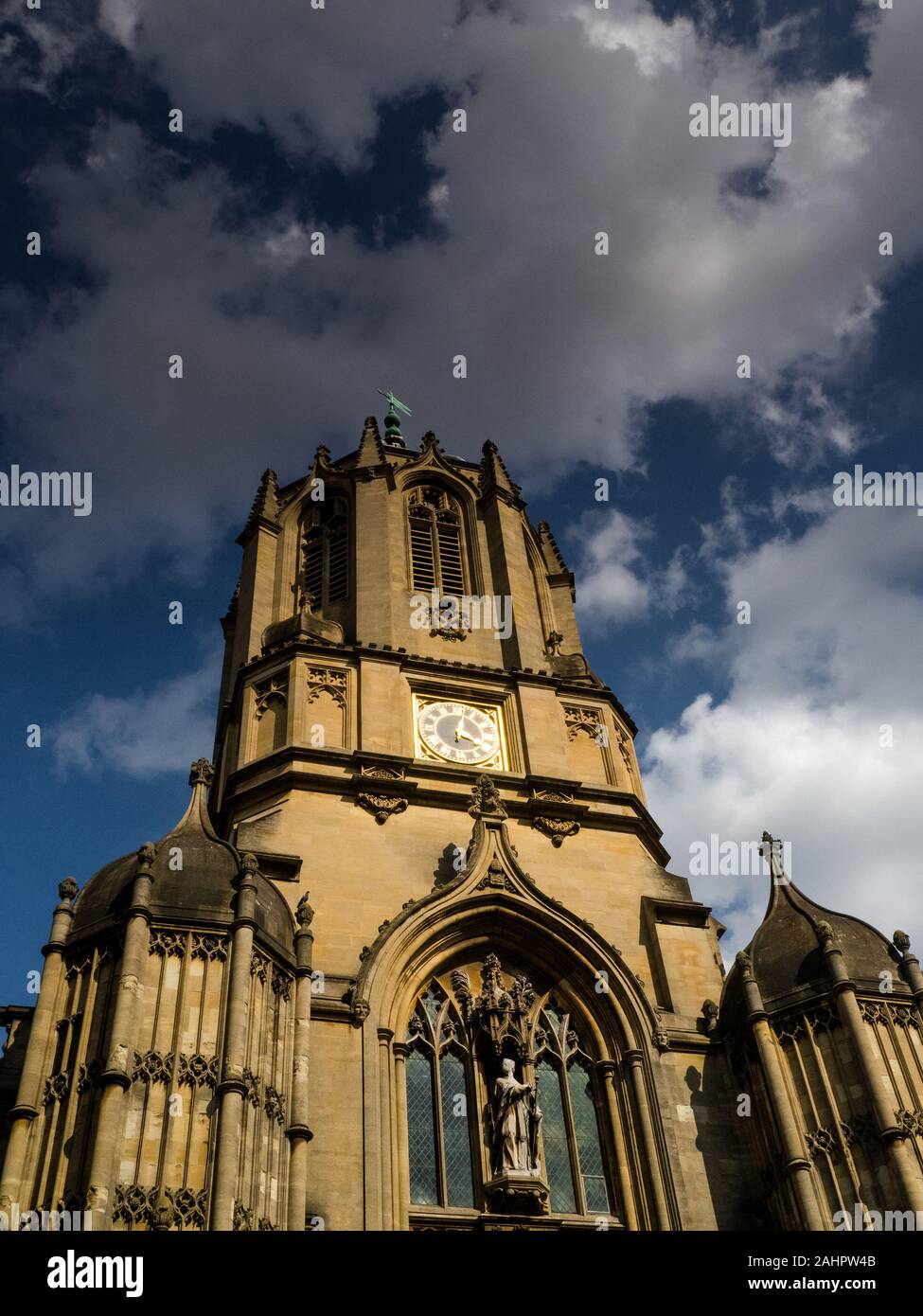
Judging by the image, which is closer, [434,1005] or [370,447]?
A: [434,1005]

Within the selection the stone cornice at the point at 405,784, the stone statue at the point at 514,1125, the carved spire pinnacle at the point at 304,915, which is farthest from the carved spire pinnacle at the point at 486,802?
the stone statue at the point at 514,1125

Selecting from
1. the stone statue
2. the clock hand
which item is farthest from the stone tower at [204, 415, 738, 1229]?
the stone statue

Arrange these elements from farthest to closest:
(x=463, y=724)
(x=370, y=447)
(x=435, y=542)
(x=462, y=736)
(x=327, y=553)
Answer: (x=370, y=447), (x=435, y=542), (x=327, y=553), (x=463, y=724), (x=462, y=736)

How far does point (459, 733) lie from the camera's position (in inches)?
1101

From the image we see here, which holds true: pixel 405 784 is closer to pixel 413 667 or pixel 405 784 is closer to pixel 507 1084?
pixel 413 667

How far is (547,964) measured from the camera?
23.3 m

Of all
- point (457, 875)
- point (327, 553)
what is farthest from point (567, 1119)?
point (327, 553)

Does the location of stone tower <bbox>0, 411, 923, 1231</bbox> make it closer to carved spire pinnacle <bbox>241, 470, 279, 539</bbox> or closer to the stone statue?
the stone statue

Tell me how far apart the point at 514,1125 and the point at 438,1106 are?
1481 millimetres

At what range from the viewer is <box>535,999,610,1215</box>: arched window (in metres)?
20.8

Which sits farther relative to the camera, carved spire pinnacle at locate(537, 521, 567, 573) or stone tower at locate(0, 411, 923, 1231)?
carved spire pinnacle at locate(537, 521, 567, 573)

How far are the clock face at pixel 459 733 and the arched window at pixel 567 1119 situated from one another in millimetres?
6022

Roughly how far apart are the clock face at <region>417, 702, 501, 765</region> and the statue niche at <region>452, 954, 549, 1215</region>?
5588 mm

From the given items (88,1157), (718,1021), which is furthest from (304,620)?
(88,1157)
